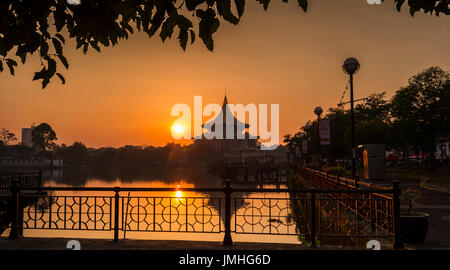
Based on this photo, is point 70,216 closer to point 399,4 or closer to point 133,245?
point 133,245

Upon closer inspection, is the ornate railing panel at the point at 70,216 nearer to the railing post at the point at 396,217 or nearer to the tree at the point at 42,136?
the railing post at the point at 396,217

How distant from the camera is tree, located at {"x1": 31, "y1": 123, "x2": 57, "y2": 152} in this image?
593ft

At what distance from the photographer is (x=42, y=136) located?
183 m

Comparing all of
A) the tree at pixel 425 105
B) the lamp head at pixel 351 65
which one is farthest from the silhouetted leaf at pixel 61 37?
the tree at pixel 425 105

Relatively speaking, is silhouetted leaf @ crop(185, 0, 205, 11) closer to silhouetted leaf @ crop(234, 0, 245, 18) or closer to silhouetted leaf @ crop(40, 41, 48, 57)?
silhouetted leaf @ crop(234, 0, 245, 18)

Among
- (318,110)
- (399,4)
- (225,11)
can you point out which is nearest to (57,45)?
(225,11)

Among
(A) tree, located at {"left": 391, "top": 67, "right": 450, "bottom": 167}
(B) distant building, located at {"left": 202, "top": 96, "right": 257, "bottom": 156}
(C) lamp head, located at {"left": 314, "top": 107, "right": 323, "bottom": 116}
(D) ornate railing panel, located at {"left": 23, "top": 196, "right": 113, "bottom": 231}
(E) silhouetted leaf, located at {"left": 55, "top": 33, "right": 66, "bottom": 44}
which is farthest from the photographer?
→ (B) distant building, located at {"left": 202, "top": 96, "right": 257, "bottom": 156}

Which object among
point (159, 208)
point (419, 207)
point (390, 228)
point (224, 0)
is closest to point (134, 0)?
point (224, 0)

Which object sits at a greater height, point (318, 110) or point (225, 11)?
point (318, 110)

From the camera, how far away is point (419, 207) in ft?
A: 49.1

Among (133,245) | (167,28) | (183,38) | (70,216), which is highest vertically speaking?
(167,28)

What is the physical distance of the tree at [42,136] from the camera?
18062cm

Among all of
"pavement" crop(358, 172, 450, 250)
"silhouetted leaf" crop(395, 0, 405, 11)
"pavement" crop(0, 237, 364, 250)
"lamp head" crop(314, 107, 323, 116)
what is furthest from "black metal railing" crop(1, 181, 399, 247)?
"lamp head" crop(314, 107, 323, 116)
